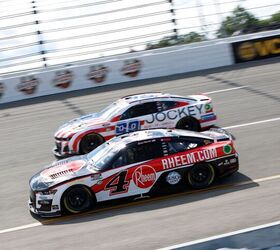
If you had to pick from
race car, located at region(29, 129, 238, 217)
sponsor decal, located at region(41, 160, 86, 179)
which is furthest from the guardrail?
race car, located at region(29, 129, 238, 217)

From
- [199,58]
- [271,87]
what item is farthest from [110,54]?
[271,87]

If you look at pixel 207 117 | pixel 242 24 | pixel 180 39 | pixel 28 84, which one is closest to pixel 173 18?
pixel 180 39

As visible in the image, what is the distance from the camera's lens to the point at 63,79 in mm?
22156

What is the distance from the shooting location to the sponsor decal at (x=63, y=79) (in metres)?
22.1

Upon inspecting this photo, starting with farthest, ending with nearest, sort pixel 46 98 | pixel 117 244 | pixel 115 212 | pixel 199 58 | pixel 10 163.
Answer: pixel 199 58 < pixel 46 98 < pixel 10 163 < pixel 115 212 < pixel 117 244

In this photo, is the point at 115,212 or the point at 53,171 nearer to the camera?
the point at 115,212

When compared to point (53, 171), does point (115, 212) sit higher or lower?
lower

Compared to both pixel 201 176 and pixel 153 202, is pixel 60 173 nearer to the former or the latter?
pixel 153 202

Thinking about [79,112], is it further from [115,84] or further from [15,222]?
[15,222]

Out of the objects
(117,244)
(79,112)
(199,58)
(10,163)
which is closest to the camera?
(117,244)

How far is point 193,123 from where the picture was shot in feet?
49.3

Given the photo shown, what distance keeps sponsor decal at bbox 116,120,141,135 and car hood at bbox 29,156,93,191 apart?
274 centimetres

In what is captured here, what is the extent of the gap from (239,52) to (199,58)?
156 centimetres

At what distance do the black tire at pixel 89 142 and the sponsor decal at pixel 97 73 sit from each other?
320 inches
